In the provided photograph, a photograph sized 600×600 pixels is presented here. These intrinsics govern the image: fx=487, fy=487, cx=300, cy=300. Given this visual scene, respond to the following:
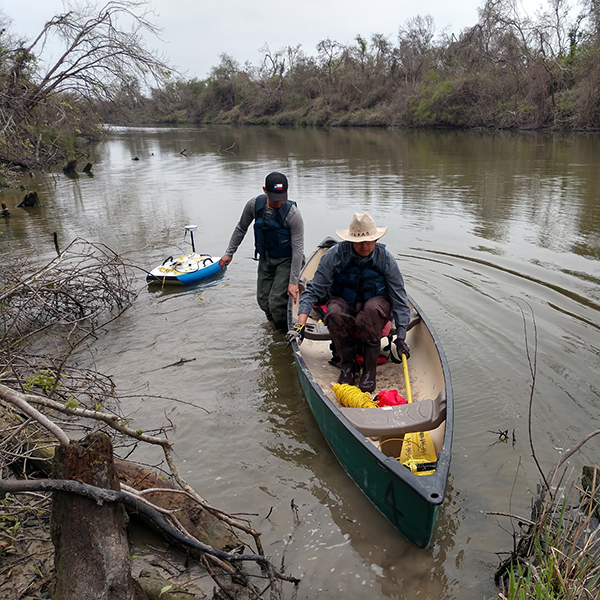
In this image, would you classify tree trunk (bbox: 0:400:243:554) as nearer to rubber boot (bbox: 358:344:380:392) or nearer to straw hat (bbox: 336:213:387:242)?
rubber boot (bbox: 358:344:380:392)

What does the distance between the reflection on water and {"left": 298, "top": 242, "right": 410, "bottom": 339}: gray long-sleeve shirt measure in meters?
1.09

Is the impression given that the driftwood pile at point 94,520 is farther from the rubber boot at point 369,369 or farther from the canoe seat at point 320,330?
the canoe seat at point 320,330

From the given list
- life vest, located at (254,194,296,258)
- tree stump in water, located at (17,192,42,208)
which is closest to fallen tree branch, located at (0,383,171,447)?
life vest, located at (254,194,296,258)

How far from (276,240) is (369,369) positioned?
6.80 ft

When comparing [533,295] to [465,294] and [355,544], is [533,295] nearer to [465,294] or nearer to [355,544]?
[465,294]

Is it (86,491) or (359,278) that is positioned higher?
(359,278)

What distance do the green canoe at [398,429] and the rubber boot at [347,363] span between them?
0.63ft

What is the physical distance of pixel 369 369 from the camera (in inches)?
181

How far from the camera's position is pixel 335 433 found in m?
3.73

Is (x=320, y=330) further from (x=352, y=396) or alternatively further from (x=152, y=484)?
(x=152, y=484)

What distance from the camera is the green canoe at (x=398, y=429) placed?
115 inches

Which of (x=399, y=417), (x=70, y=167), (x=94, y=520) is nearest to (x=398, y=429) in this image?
(x=399, y=417)

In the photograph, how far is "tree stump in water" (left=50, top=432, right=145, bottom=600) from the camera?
216 centimetres

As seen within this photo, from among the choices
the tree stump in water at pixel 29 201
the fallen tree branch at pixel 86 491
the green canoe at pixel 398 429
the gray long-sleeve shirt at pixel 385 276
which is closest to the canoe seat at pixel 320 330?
the green canoe at pixel 398 429
